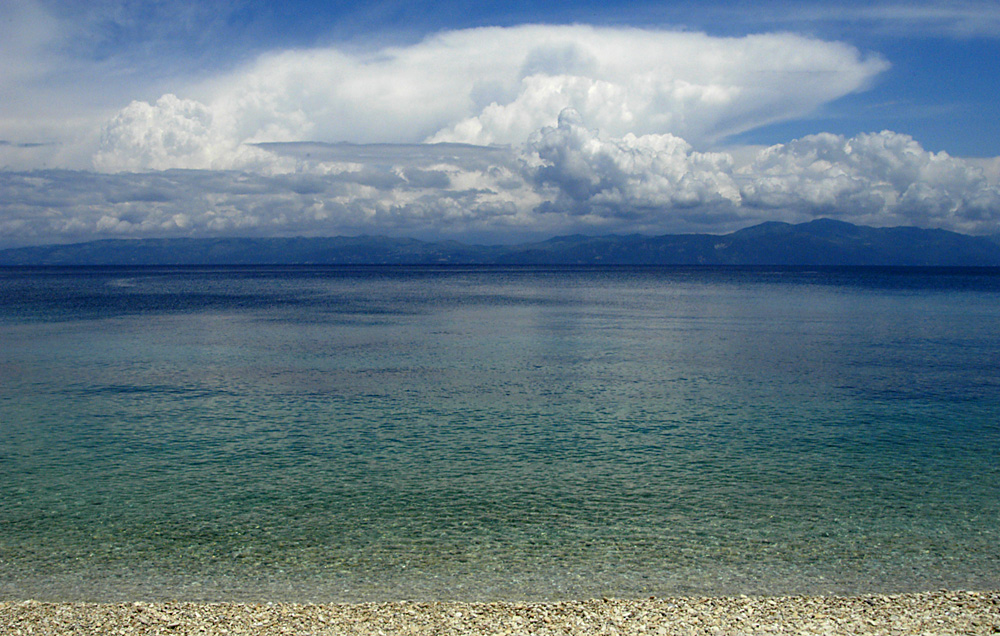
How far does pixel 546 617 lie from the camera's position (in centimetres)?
1291

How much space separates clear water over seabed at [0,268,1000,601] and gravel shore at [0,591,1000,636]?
97 cm

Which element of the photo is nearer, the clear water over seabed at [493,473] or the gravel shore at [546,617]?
the gravel shore at [546,617]

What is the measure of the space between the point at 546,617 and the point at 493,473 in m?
9.89

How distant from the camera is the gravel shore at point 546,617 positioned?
12.4 metres

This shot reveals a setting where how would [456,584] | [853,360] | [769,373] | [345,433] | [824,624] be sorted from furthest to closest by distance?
[853,360]
[769,373]
[345,433]
[456,584]
[824,624]

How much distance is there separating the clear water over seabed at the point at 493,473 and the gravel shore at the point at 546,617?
38.0 inches

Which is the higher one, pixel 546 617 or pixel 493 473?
pixel 546 617

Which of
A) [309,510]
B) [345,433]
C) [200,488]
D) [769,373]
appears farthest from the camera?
[769,373]

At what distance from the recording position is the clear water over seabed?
15570 mm

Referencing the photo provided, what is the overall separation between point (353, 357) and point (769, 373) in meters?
25.6

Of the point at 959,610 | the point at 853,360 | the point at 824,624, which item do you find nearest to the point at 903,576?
the point at 959,610

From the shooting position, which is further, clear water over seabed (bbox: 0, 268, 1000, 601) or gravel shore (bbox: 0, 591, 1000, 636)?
clear water over seabed (bbox: 0, 268, 1000, 601)

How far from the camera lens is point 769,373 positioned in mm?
41500

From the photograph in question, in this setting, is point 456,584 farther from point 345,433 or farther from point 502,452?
point 345,433
